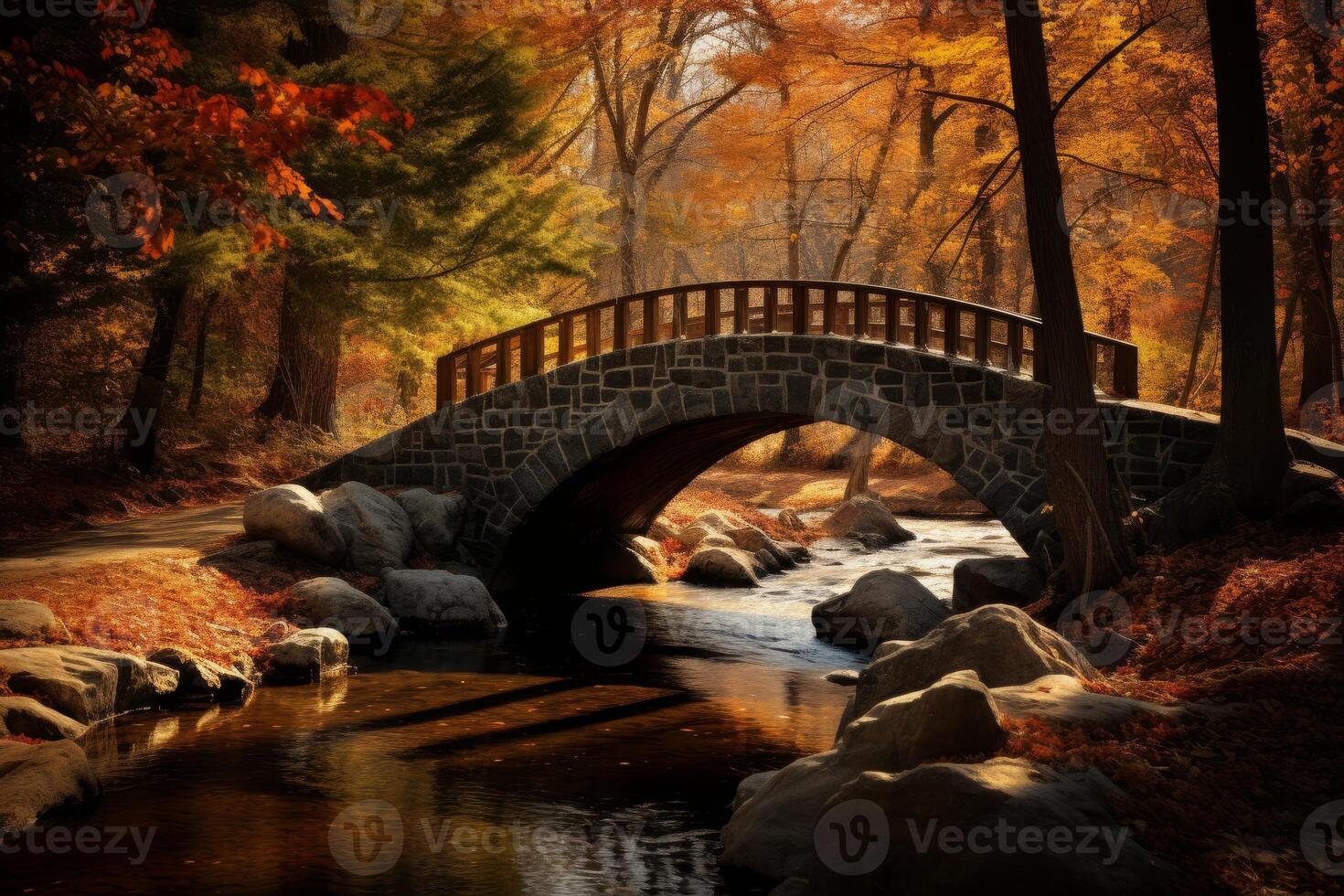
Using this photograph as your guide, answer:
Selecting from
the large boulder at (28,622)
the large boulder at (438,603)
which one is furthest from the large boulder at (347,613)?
the large boulder at (28,622)

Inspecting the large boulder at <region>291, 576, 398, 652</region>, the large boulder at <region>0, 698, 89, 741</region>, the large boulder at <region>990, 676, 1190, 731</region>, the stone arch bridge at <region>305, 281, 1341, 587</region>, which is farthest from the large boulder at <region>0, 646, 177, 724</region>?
the stone arch bridge at <region>305, 281, 1341, 587</region>

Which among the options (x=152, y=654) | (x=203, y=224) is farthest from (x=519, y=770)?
(x=203, y=224)

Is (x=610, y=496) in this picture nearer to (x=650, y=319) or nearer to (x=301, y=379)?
(x=650, y=319)

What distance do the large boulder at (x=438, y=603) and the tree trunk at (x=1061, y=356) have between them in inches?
238

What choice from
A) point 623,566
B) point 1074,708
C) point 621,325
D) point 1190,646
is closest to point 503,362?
point 621,325

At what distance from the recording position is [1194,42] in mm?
16453

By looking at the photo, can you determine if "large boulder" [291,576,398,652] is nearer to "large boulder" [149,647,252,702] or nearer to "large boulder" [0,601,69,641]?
"large boulder" [149,647,252,702]

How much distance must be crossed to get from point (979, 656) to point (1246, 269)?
4.92 meters

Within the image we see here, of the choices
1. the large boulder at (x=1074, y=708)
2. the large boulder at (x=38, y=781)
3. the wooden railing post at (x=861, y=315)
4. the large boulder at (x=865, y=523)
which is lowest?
the large boulder at (x=38, y=781)

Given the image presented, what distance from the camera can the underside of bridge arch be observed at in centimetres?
1508

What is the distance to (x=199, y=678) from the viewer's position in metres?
9.19

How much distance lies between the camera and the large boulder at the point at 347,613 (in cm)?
1131

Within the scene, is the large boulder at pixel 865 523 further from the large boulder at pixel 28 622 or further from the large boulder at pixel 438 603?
the large boulder at pixel 28 622

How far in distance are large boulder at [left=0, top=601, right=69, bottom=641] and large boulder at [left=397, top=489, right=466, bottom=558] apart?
5.58 meters
